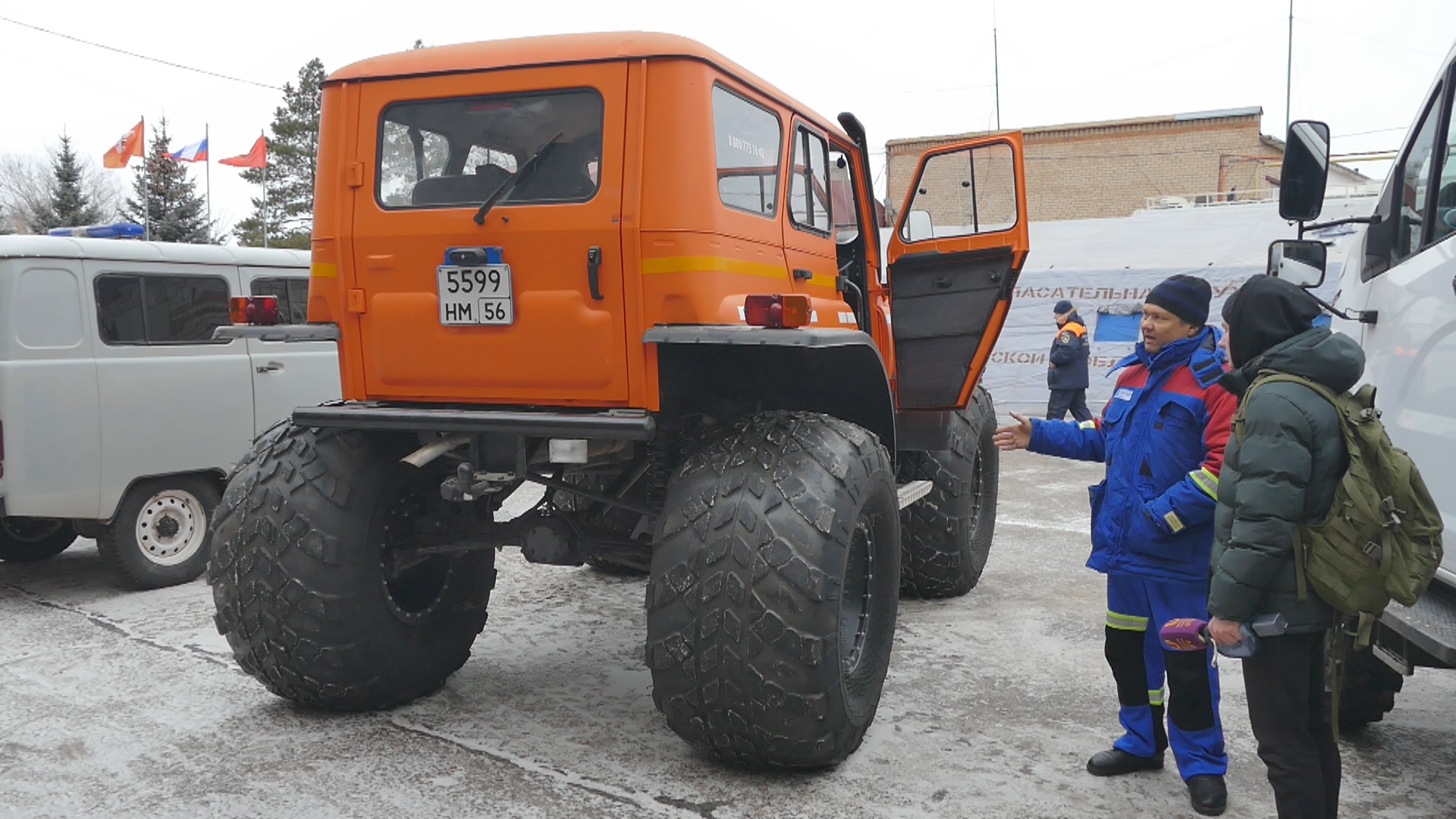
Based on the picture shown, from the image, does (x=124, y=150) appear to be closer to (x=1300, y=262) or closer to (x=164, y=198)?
(x=164, y=198)

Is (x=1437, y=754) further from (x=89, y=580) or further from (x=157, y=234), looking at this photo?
(x=157, y=234)

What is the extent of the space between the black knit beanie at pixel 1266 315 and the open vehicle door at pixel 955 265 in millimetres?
2105

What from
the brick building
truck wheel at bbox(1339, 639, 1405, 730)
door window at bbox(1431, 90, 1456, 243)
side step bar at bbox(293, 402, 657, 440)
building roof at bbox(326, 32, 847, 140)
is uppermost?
the brick building

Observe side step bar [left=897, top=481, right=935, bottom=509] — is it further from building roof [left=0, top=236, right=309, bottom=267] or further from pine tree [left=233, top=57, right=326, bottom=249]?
pine tree [left=233, top=57, right=326, bottom=249]

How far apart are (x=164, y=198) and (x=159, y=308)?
3499 centimetres

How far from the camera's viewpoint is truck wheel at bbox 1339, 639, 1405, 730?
4.00 m

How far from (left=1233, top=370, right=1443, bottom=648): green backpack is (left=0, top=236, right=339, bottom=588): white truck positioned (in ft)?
20.7

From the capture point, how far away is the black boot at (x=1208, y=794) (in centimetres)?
352

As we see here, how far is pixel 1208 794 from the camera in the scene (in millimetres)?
3539

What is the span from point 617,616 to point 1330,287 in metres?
11.4

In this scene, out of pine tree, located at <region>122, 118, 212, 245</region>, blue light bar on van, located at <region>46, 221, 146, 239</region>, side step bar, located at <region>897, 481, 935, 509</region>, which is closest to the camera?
side step bar, located at <region>897, 481, 935, 509</region>

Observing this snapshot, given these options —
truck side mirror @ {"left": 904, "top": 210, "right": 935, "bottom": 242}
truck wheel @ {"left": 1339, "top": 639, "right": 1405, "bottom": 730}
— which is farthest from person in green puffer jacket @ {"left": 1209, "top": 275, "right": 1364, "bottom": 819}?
truck side mirror @ {"left": 904, "top": 210, "right": 935, "bottom": 242}

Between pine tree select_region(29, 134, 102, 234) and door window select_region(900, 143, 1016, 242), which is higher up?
pine tree select_region(29, 134, 102, 234)

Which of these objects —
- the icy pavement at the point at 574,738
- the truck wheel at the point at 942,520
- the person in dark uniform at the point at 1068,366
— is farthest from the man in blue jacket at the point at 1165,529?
the person in dark uniform at the point at 1068,366
